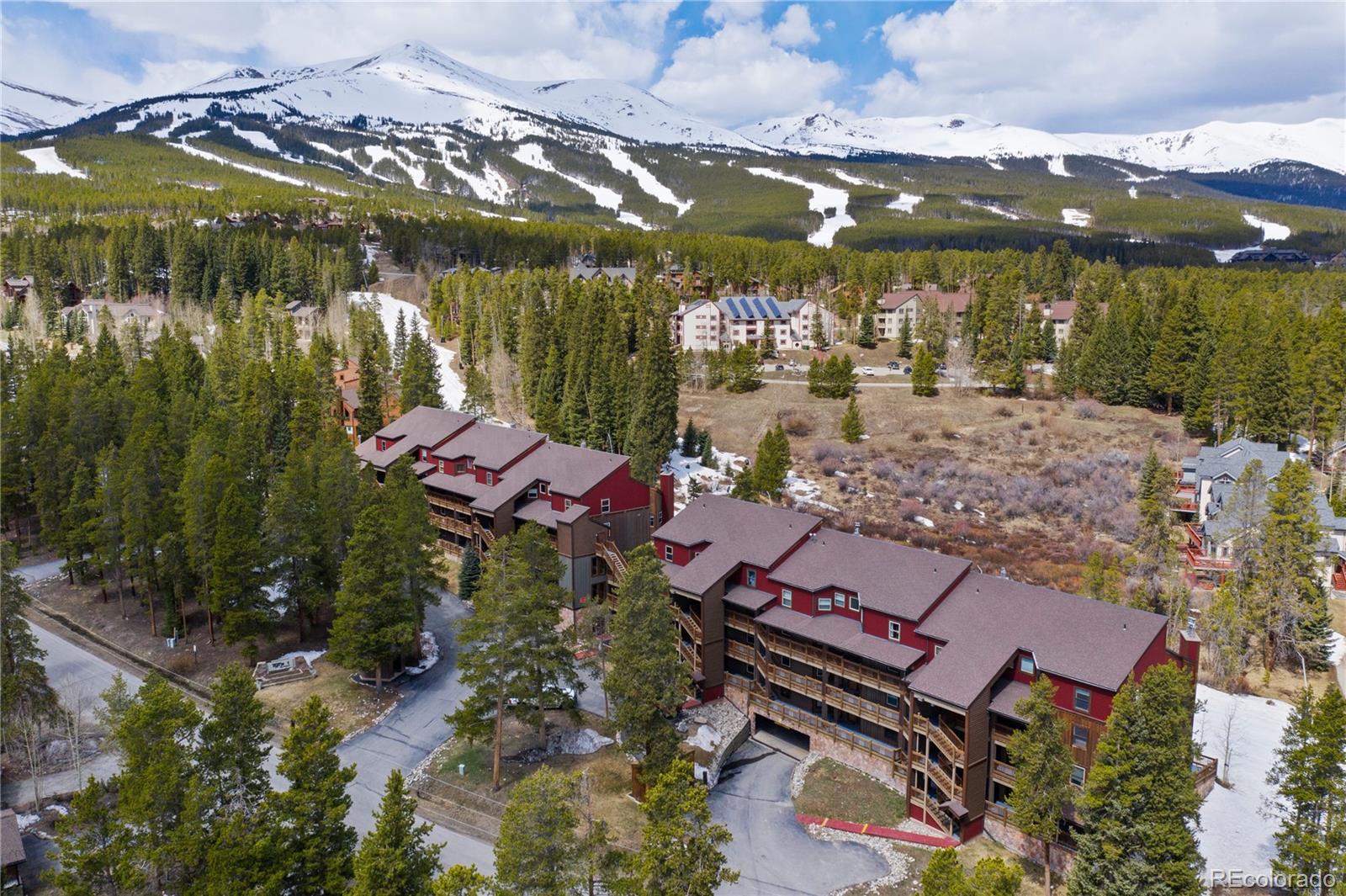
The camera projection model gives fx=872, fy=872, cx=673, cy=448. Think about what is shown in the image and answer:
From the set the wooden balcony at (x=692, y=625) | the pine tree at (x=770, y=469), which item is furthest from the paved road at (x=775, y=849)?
the pine tree at (x=770, y=469)

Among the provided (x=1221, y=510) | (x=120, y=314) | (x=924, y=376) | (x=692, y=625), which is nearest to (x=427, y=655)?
(x=692, y=625)

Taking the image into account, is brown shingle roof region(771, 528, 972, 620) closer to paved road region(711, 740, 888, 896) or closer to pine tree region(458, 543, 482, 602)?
paved road region(711, 740, 888, 896)

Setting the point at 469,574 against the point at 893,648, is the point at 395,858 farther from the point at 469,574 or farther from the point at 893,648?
the point at 469,574

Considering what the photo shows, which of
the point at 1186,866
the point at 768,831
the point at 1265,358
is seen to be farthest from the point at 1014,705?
the point at 1265,358

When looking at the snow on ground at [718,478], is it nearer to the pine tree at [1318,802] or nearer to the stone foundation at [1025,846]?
the stone foundation at [1025,846]

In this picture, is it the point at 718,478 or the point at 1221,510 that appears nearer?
the point at 1221,510

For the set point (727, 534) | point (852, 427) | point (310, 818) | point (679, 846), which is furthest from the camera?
point (852, 427)

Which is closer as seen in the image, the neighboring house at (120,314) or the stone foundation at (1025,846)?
the stone foundation at (1025,846)
